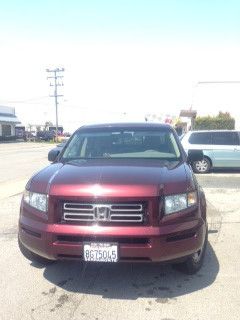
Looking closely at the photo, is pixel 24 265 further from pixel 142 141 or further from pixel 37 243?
pixel 142 141

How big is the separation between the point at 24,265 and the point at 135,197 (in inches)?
76.4

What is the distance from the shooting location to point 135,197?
3957 millimetres

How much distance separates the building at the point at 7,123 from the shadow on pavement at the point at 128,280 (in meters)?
62.0

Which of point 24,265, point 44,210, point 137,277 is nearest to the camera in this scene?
point 44,210

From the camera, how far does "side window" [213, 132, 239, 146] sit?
624 inches

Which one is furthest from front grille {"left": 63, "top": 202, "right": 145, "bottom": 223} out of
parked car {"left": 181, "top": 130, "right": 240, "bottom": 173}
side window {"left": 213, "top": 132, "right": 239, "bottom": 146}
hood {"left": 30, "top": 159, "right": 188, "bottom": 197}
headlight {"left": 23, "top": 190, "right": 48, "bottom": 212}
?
side window {"left": 213, "top": 132, "right": 239, "bottom": 146}

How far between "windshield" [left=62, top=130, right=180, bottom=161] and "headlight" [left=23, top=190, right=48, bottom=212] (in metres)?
1.16

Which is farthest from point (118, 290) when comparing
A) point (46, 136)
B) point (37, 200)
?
point (46, 136)

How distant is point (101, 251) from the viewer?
13.1ft

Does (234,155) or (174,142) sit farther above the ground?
(174,142)

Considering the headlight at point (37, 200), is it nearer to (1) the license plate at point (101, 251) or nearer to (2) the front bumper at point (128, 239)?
(2) the front bumper at point (128, 239)

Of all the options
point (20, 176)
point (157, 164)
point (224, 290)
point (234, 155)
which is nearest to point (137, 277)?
point (224, 290)

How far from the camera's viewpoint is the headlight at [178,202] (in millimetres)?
4090

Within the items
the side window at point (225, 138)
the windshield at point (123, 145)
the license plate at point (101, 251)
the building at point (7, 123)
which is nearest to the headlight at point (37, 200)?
the license plate at point (101, 251)
